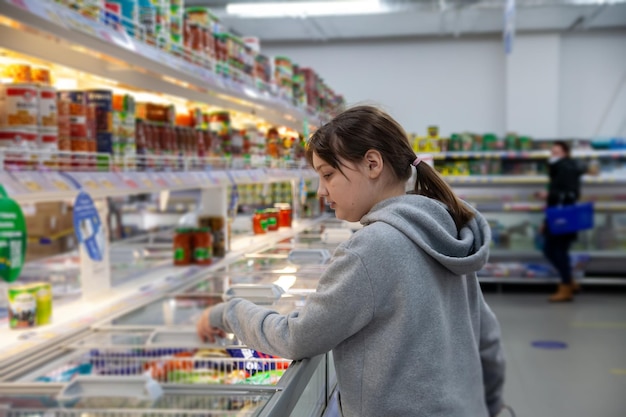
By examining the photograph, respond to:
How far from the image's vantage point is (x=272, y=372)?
1.18 m

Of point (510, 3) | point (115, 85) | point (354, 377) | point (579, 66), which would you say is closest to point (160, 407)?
point (354, 377)

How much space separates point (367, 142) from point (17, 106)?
97 centimetres

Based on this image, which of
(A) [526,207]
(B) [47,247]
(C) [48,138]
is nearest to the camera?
(C) [48,138]

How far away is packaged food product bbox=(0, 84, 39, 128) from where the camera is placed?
163 cm

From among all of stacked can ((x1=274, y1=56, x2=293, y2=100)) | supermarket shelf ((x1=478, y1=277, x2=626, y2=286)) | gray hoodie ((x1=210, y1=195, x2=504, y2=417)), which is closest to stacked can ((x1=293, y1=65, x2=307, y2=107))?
stacked can ((x1=274, y1=56, x2=293, y2=100))

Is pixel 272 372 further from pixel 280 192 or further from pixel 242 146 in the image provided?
pixel 280 192

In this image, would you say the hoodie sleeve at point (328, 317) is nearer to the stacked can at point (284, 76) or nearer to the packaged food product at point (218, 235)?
the packaged food product at point (218, 235)

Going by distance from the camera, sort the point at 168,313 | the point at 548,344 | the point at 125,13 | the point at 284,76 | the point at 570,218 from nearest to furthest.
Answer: the point at 125,13 < the point at 168,313 < the point at 284,76 < the point at 548,344 < the point at 570,218

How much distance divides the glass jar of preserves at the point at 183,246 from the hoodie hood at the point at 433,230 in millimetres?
2148

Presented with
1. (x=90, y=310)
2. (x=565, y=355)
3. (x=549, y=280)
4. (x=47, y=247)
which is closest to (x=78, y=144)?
(x=90, y=310)

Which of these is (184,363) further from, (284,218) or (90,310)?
(284,218)

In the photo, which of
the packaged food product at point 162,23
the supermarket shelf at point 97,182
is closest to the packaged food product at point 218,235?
the supermarket shelf at point 97,182

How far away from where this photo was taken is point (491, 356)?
1.43m

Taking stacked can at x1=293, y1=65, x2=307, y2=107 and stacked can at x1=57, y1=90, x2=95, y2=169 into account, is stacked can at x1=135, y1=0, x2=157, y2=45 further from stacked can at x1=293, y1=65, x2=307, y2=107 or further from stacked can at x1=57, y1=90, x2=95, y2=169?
stacked can at x1=293, y1=65, x2=307, y2=107
